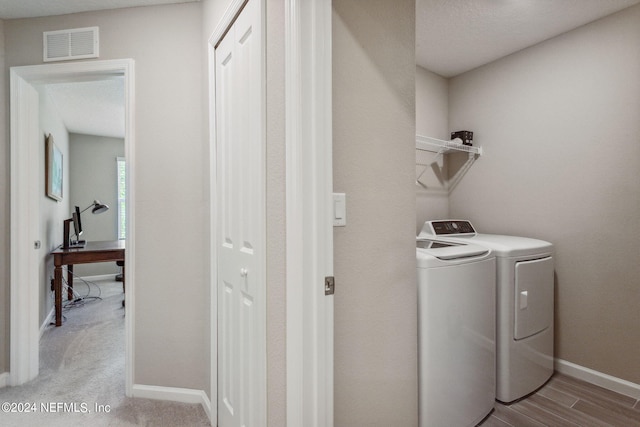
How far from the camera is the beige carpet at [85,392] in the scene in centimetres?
182

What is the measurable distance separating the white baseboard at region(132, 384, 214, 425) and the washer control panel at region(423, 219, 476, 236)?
183 centimetres

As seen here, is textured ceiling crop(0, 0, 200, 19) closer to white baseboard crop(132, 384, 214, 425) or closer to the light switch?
white baseboard crop(132, 384, 214, 425)

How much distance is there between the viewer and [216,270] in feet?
5.73

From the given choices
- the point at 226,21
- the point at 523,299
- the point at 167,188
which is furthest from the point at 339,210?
the point at 523,299

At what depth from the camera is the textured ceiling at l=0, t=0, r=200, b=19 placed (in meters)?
1.95

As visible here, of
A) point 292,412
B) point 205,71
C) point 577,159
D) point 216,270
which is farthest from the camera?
point 577,159

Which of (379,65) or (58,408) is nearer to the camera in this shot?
(379,65)

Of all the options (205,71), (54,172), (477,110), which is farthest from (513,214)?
(54,172)

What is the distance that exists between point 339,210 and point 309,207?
0.39ft

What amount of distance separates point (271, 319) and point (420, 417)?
90 cm

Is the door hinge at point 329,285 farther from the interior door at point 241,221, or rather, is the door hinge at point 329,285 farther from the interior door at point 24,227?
the interior door at point 24,227

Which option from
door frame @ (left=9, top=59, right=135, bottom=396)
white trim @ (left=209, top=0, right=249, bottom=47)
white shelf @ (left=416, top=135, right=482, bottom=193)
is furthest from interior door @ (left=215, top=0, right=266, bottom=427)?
white shelf @ (left=416, top=135, right=482, bottom=193)

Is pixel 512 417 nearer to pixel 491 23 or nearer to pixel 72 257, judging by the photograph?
pixel 491 23

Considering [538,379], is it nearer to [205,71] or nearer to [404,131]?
[404,131]
